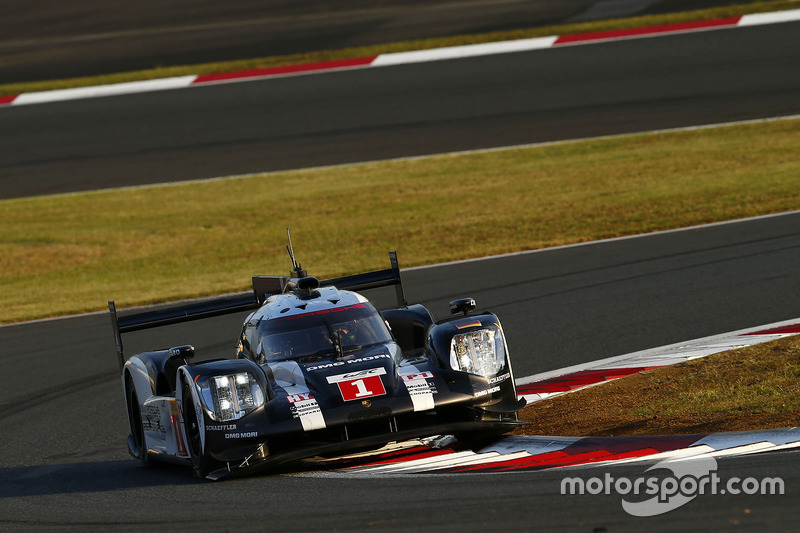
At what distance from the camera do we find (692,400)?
322 inches

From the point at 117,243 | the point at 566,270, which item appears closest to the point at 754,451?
the point at 566,270

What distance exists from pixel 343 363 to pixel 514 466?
165 centimetres

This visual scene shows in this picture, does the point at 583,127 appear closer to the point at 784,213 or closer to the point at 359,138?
the point at 359,138

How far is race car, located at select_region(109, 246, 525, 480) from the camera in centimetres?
735

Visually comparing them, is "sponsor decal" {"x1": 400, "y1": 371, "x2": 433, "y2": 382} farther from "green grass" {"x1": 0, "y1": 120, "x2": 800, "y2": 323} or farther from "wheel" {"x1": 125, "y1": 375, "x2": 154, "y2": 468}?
"green grass" {"x1": 0, "y1": 120, "x2": 800, "y2": 323}

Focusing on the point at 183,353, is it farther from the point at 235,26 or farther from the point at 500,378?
the point at 235,26

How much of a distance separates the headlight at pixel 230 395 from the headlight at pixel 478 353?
144 centimetres

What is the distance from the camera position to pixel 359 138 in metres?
25.3

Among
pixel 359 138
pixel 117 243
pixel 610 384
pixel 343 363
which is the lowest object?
pixel 610 384

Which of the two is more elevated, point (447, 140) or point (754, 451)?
point (447, 140)

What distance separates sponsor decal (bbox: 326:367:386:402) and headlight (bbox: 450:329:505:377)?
22.9 inches

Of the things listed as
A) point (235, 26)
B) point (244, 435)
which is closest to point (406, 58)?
point (235, 26)

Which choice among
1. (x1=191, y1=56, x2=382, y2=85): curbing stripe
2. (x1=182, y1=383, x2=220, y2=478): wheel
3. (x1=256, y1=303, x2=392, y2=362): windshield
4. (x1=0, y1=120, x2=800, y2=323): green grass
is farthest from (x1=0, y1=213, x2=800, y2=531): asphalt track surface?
(x1=191, y1=56, x2=382, y2=85): curbing stripe

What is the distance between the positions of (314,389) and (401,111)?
63.0 ft
